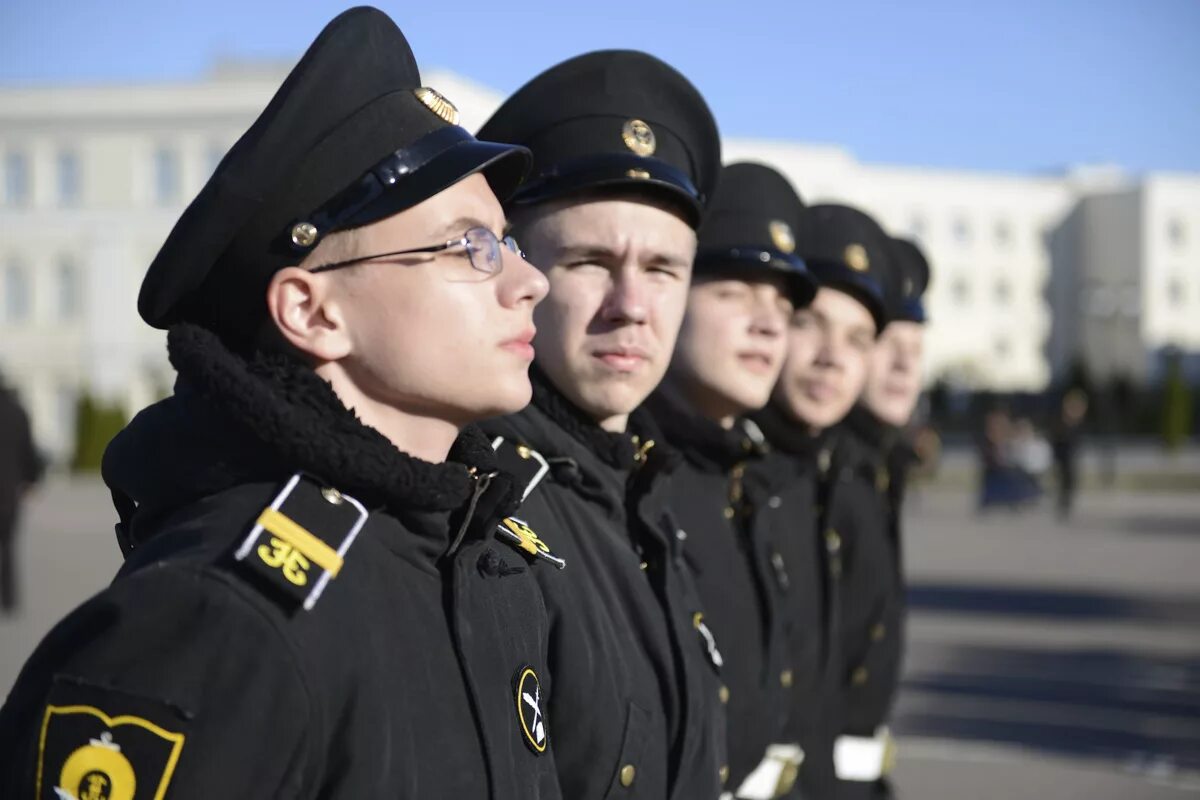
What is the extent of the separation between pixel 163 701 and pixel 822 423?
3.25 metres

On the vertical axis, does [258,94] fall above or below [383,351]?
above

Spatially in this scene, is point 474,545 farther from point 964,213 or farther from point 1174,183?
point 1174,183

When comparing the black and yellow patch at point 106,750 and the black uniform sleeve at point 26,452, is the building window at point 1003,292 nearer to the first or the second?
the black uniform sleeve at point 26,452

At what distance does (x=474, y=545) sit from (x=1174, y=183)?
3434 inches

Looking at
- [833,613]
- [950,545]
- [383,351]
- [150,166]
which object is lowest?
[950,545]

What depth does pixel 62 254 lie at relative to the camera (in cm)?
5519

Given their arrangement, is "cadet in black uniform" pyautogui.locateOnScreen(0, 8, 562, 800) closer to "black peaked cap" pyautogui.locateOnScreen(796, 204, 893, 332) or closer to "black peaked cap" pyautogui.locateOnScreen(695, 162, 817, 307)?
"black peaked cap" pyautogui.locateOnScreen(695, 162, 817, 307)

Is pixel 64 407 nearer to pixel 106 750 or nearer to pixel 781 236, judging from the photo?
pixel 781 236

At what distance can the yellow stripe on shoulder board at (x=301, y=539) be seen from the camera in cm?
A: 185

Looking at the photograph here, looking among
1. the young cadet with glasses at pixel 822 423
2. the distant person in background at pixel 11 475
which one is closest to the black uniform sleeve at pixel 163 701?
the young cadet with glasses at pixel 822 423

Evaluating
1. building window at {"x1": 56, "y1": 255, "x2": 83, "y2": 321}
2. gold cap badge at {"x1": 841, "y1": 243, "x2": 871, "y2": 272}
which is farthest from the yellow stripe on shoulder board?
building window at {"x1": 56, "y1": 255, "x2": 83, "y2": 321}

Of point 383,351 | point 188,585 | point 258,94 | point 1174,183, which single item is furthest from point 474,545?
point 1174,183

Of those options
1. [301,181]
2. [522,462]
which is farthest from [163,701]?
[522,462]

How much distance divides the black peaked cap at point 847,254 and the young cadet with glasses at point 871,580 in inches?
9.6
